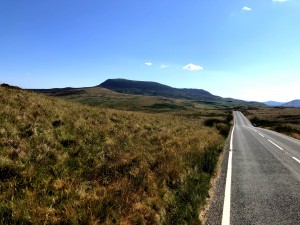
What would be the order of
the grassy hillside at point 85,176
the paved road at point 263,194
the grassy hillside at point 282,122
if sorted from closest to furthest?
the grassy hillside at point 85,176
the paved road at point 263,194
the grassy hillside at point 282,122

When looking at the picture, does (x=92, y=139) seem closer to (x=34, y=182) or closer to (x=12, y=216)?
Answer: (x=34, y=182)

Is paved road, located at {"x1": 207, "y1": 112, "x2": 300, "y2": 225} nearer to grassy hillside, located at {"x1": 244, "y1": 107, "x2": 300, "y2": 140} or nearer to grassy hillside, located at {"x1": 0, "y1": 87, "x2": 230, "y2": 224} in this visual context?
grassy hillside, located at {"x1": 0, "y1": 87, "x2": 230, "y2": 224}

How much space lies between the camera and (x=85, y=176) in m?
8.74

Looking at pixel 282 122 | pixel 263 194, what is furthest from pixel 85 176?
pixel 282 122

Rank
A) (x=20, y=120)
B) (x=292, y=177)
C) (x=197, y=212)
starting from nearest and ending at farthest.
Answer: (x=197, y=212) < (x=292, y=177) < (x=20, y=120)

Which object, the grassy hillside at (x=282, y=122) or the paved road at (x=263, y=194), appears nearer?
the paved road at (x=263, y=194)

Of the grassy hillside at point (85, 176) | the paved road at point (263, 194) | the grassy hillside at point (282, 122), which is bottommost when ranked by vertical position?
the grassy hillside at point (282, 122)

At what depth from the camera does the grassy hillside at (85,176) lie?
606cm

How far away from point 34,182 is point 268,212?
18.5ft

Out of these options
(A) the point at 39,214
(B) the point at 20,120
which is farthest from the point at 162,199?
(B) the point at 20,120

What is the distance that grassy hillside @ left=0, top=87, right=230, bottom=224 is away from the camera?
606 cm

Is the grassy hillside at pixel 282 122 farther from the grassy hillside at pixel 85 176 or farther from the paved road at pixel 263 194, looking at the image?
the grassy hillside at pixel 85 176

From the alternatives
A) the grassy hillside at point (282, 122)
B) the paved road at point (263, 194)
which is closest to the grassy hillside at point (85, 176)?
the paved road at point (263, 194)

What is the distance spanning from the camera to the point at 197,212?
22.2 feet
